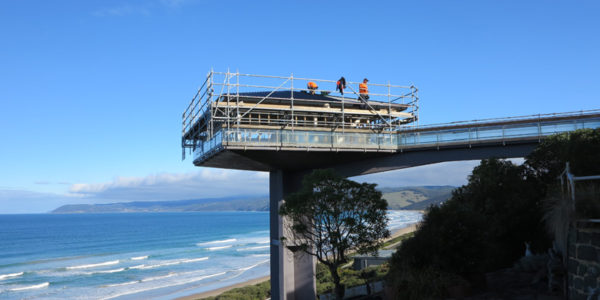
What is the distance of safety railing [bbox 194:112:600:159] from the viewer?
24.5m

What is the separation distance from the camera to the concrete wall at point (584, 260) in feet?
35.8

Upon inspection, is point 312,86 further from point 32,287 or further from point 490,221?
point 32,287

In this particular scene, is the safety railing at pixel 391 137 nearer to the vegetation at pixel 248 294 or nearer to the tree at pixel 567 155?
the tree at pixel 567 155

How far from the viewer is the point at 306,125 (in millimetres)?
30922

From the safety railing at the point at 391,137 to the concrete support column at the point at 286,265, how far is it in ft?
18.1

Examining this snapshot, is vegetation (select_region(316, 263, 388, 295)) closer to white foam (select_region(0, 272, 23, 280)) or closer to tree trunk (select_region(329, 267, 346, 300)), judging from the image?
tree trunk (select_region(329, 267, 346, 300))

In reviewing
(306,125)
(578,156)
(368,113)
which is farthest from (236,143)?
(578,156)

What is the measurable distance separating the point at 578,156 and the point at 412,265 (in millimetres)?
7772

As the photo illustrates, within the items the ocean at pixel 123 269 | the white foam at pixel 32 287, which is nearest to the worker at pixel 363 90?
the ocean at pixel 123 269

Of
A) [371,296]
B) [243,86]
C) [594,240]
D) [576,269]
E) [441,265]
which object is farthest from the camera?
[243,86]

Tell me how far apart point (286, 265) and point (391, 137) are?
10.3 meters

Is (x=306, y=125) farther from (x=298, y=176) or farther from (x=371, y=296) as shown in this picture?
Result: (x=371, y=296)

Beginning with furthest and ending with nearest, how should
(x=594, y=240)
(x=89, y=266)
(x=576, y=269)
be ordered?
(x=89, y=266) → (x=576, y=269) → (x=594, y=240)

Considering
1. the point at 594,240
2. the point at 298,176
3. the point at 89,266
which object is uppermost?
the point at 298,176
